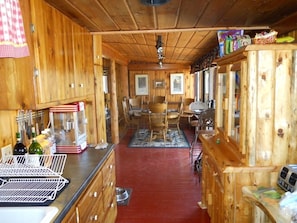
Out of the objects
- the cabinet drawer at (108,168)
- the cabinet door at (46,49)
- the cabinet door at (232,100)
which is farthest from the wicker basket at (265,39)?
the cabinet drawer at (108,168)

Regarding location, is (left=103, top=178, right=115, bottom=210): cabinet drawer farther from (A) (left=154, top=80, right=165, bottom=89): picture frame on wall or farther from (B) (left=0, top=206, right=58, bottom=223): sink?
(A) (left=154, top=80, right=165, bottom=89): picture frame on wall

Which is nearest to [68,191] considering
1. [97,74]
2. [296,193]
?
[296,193]

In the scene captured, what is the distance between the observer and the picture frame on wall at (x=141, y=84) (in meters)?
8.66

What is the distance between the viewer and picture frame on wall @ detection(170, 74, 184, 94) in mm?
8569

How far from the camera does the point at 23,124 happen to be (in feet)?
6.69

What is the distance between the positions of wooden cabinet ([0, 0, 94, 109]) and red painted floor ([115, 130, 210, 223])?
156 cm

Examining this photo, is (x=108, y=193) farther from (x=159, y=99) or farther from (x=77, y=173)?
(x=159, y=99)

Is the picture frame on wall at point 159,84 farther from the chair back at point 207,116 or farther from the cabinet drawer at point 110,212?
the cabinet drawer at point 110,212

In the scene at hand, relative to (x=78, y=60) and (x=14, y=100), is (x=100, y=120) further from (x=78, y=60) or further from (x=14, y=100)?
(x=14, y=100)

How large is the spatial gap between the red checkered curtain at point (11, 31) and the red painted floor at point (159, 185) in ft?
6.77

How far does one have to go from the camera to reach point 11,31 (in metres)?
1.21

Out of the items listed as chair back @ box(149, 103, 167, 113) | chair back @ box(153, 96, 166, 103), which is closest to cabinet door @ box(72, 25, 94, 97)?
chair back @ box(149, 103, 167, 113)

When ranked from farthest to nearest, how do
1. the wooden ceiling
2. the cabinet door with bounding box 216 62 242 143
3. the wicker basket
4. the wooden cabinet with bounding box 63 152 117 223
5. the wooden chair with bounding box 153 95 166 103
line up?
the wooden chair with bounding box 153 95 166 103, the cabinet door with bounding box 216 62 242 143, the wooden ceiling, the wicker basket, the wooden cabinet with bounding box 63 152 117 223

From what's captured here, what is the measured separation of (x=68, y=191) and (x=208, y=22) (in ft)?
6.26
